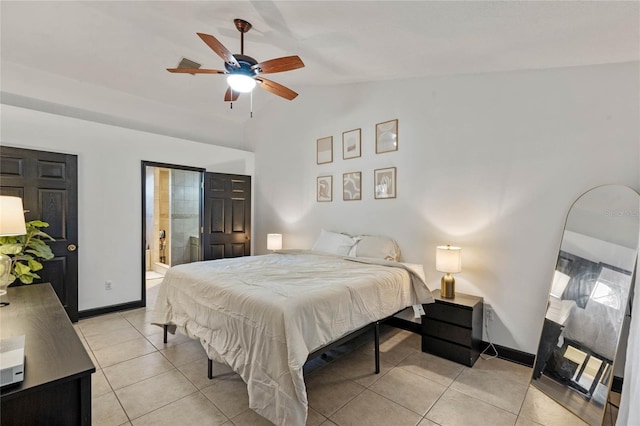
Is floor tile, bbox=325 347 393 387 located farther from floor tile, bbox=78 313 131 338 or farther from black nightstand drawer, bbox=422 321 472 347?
floor tile, bbox=78 313 131 338

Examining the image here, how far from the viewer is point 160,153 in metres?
4.31

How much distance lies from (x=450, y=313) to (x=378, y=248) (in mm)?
1069

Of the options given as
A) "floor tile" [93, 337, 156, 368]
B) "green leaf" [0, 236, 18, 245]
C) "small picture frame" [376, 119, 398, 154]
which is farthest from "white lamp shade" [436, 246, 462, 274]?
"green leaf" [0, 236, 18, 245]

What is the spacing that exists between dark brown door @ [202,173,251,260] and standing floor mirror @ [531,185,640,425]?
14.6ft

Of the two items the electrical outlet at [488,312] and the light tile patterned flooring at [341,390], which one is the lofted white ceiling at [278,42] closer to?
the electrical outlet at [488,312]

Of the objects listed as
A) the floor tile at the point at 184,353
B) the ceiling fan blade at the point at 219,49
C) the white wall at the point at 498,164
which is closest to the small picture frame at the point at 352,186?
the white wall at the point at 498,164

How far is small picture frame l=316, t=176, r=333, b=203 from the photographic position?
14.3 ft

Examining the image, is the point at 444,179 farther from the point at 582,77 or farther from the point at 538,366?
the point at 538,366

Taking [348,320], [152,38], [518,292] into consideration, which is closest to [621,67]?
[518,292]

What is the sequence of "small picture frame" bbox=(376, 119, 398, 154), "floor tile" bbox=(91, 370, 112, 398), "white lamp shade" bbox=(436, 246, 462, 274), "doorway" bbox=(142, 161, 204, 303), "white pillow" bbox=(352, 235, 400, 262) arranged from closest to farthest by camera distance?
1. "floor tile" bbox=(91, 370, 112, 398)
2. "white lamp shade" bbox=(436, 246, 462, 274)
3. "white pillow" bbox=(352, 235, 400, 262)
4. "small picture frame" bbox=(376, 119, 398, 154)
5. "doorway" bbox=(142, 161, 204, 303)

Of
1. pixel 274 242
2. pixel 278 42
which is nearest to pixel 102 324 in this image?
pixel 274 242

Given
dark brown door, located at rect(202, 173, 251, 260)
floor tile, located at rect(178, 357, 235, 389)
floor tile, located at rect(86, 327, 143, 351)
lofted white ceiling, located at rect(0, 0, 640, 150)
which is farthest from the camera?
dark brown door, located at rect(202, 173, 251, 260)

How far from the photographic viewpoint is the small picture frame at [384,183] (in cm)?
364

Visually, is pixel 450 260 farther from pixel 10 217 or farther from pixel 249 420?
pixel 10 217
